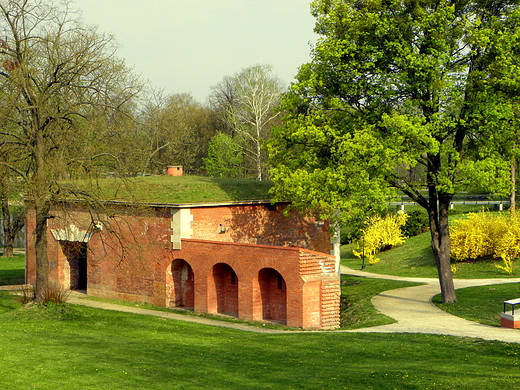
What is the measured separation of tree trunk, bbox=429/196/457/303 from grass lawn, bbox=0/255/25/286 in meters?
22.6

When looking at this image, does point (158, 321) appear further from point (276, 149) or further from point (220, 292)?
point (276, 149)

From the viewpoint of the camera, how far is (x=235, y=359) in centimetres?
1400

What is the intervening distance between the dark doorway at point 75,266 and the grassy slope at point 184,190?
354cm

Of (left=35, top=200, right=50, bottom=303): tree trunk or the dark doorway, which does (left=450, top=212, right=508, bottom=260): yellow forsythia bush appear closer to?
the dark doorway

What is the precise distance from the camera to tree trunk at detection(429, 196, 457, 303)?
21.5 m

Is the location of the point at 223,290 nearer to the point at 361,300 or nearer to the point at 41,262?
the point at 361,300

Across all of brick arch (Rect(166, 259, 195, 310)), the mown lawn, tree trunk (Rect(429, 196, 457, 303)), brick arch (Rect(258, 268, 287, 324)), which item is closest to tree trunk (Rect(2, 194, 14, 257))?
brick arch (Rect(166, 259, 195, 310))

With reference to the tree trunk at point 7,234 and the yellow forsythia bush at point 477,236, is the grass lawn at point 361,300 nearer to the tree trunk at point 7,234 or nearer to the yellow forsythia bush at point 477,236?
the yellow forsythia bush at point 477,236

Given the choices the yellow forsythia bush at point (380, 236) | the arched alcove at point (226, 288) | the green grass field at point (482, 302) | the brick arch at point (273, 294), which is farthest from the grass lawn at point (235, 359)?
the yellow forsythia bush at point (380, 236)

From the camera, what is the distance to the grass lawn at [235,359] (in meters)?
11.5

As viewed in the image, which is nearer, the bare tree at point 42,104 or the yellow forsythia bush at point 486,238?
the bare tree at point 42,104

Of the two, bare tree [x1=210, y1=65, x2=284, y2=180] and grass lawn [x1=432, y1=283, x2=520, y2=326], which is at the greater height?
bare tree [x1=210, y1=65, x2=284, y2=180]

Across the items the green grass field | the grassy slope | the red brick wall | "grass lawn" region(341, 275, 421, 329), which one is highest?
the grassy slope

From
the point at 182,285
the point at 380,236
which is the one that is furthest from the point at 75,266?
the point at 380,236
